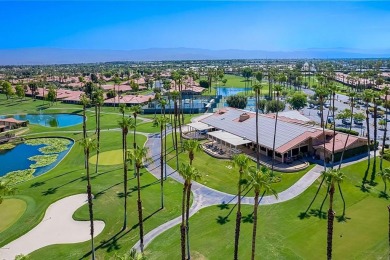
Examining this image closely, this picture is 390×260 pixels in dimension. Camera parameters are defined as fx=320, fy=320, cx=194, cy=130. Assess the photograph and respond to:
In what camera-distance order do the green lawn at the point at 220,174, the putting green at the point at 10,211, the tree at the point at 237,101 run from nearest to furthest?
the putting green at the point at 10,211, the green lawn at the point at 220,174, the tree at the point at 237,101

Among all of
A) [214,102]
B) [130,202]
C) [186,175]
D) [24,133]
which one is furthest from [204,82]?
[186,175]

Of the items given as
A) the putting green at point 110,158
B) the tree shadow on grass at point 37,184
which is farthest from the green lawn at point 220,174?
the tree shadow on grass at point 37,184

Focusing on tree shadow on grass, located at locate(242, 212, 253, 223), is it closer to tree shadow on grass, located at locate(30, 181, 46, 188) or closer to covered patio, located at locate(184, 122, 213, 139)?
tree shadow on grass, located at locate(30, 181, 46, 188)

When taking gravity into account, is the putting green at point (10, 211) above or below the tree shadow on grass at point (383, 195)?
below

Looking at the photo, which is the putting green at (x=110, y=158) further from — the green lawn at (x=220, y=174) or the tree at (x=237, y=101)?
the tree at (x=237, y=101)

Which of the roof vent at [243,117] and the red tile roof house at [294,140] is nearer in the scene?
the red tile roof house at [294,140]

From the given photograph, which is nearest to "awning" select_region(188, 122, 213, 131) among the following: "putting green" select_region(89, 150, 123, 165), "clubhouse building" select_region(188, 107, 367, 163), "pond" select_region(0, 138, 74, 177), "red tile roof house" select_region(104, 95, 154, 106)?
"clubhouse building" select_region(188, 107, 367, 163)

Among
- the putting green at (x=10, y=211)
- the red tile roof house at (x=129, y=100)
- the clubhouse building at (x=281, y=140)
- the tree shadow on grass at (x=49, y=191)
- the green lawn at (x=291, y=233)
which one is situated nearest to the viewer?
the green lawn at (x=291, y=233)

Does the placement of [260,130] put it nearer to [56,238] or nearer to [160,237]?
[160,237]
